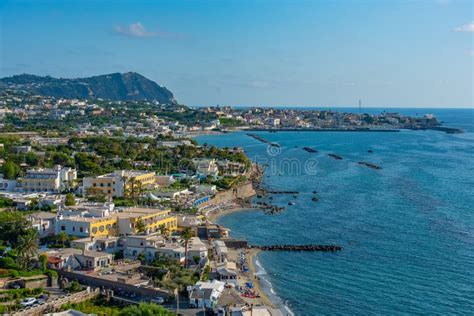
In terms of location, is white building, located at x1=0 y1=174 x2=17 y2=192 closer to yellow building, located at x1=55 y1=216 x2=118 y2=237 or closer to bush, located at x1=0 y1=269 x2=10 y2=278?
yellow building, located at x1=55 y1=216 x2=118 y2=237

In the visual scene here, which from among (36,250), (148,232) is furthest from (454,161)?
(36,250)

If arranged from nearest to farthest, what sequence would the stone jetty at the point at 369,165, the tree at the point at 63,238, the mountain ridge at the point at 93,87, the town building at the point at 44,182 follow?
the tree at the point at 63,238 → the town building at the point at 44,182 → the stone jetty at the point at 369,165 → the mountain ridge at the point at 93,87

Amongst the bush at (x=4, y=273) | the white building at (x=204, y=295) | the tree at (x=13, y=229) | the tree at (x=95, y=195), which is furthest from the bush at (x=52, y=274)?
the tree at (x=95, y=195)

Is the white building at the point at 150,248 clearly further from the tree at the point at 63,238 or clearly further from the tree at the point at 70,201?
the tree at the point at 70,201

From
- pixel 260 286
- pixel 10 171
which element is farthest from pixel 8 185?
pixel 260 286

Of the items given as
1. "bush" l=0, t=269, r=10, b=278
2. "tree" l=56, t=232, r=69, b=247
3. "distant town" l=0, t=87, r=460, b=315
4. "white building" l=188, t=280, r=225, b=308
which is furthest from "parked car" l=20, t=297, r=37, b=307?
"tree" l=56, t=232, r=69, b=247

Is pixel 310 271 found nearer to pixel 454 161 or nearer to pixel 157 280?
pixel 157 280
